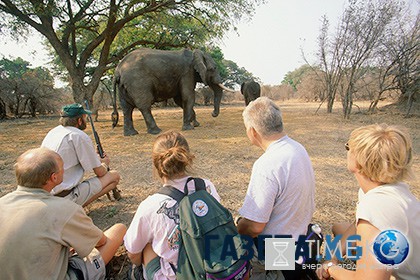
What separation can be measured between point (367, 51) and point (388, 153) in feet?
39.9

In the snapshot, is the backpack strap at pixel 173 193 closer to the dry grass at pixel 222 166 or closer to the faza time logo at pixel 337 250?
the faza time logo at pixel 337 250

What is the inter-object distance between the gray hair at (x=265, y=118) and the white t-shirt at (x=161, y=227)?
0.54 m

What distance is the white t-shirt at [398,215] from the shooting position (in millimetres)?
1267

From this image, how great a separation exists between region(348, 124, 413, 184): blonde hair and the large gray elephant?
7726 millimetres

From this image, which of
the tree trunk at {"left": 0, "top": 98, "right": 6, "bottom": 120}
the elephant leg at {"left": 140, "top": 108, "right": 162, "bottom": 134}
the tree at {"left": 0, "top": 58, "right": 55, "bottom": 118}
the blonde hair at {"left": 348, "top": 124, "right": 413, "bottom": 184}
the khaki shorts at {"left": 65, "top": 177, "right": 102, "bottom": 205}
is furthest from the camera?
the tree at {"left": 0, "top": 58, "right": 55, "bottom": 118}

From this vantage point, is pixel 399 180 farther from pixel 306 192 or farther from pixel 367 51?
pixel 367 51

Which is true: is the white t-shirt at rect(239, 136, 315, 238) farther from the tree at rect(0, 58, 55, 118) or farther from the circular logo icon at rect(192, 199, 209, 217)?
the tree at rect(0, 58, 55, 118)

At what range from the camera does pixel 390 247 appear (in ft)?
4.13

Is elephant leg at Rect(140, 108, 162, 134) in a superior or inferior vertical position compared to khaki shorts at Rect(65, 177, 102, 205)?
superior

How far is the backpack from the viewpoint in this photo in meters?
1.40

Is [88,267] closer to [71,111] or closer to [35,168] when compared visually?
[35,168]

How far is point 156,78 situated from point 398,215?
8.23 m

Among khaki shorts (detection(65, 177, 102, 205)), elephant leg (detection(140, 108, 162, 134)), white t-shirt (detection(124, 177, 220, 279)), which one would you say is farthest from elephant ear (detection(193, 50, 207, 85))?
white t-shirt (detection(124, 177, 220, 279))

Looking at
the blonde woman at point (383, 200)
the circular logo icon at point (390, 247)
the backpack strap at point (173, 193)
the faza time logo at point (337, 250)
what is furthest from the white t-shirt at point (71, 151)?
the circular logo icon at point (390, 247)
